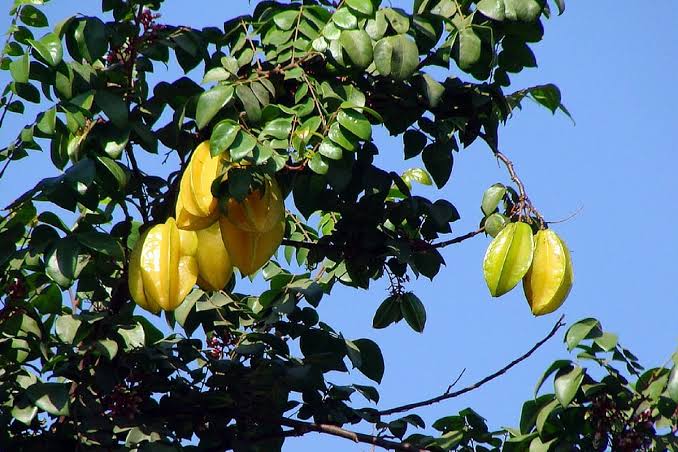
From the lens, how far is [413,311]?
141 inches

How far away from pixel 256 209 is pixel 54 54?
2.25 feet

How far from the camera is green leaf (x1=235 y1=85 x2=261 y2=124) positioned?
2.82m

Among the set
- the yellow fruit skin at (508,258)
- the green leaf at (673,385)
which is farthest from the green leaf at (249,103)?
the green leaf at (673,385)

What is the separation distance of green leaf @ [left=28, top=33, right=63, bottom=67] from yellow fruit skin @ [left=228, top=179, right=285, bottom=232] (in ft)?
2.03

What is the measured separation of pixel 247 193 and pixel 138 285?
0.45 m

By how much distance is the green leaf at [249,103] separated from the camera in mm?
2818

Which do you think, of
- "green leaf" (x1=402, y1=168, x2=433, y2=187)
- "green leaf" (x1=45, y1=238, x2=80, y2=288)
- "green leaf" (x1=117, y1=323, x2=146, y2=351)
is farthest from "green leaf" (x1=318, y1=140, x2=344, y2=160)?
"green leaf" (x1=402, y1=168, x2=433, y2=187)

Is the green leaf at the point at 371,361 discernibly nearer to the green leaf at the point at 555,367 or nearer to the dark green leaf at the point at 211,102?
the green leaf at the point at 555,367

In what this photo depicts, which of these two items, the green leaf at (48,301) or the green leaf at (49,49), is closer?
the green leaf at (49,49)

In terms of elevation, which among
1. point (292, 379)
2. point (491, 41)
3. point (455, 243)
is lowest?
point (292, 379)

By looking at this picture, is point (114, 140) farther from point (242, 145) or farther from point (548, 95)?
point (548, 95)

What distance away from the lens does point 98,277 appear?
324 cm

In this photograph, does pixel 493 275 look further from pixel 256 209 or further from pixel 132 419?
pixel 132 419

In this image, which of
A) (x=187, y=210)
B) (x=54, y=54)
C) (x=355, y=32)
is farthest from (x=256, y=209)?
(x=54, y=54)
